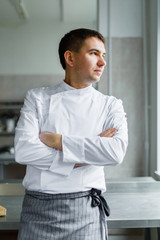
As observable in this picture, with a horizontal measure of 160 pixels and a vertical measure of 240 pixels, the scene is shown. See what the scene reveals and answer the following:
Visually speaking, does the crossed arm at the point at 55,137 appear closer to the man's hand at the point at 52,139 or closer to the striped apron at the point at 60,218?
the man's hand at the point at 52,139

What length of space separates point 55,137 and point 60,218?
337 millimetres

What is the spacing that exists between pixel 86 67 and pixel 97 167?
449 millimetres

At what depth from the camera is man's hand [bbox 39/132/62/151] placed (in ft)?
4.46

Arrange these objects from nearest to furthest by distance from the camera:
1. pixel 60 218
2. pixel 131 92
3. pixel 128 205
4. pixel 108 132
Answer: pixel 60 218 → pixel 108 132 → pixel 128 205 → pixel 131 92

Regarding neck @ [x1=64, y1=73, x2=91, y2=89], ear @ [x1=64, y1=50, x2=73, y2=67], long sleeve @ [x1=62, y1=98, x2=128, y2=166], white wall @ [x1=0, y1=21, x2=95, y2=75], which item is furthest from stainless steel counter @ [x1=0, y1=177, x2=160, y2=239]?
white wall @ [x1=0, y1=21, x2=95, y2=75]

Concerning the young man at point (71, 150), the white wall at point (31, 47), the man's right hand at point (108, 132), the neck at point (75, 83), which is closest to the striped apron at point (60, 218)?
the young man at point (71, 150)

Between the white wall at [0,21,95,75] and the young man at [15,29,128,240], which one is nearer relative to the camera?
the young man at [15,29,128,240]

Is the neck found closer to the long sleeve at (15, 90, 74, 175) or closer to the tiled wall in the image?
the long sleeve at (15, 90, 74, 175)

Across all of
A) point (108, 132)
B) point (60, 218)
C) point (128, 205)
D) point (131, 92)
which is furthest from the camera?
point (131, 92)

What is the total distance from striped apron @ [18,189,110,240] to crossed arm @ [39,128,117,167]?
6.4 inches

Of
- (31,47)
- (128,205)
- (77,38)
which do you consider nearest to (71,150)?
(77,38)

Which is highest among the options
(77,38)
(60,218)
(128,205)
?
(77,38)

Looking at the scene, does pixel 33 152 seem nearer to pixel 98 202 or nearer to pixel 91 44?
pixel 98 202

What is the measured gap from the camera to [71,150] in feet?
4.42
